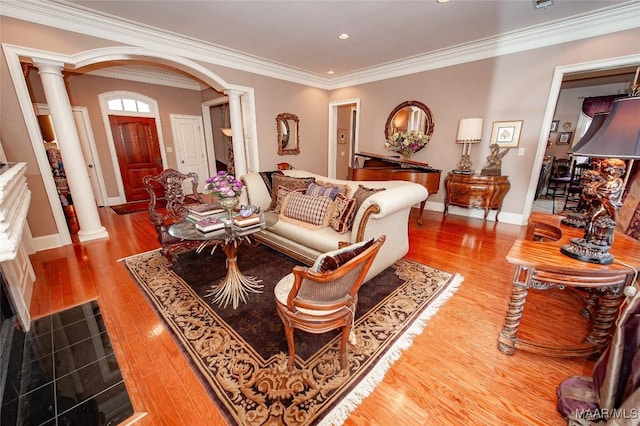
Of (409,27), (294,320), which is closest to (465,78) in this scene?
(409,27)

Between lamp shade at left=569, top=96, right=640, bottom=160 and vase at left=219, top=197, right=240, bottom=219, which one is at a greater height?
lamp shade at left=569, top=96, right=640, bottom=160

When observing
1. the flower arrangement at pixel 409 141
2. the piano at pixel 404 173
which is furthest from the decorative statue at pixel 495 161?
the flower arrangement at pixel 409 141

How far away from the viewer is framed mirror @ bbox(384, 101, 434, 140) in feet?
15.6

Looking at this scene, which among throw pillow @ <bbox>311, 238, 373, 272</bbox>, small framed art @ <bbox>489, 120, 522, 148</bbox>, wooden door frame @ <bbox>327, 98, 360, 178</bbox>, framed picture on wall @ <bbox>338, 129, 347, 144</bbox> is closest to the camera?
throw pillow @ <bbox>311, 238, 373, 272</bbox>

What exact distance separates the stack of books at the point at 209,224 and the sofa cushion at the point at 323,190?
1.09 meters

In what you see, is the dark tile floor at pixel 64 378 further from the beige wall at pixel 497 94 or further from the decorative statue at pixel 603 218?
the beige wall at pixel 497 94

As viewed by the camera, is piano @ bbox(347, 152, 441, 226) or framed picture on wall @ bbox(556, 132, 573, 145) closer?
piano @ bbox(347, 152, 441, 226)

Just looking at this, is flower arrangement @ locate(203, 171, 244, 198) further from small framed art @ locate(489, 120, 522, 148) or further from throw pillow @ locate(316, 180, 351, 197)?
small framed art @ locate(489, 120, 522, 148)

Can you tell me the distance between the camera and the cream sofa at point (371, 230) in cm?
216

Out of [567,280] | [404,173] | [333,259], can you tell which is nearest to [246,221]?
[333,259]

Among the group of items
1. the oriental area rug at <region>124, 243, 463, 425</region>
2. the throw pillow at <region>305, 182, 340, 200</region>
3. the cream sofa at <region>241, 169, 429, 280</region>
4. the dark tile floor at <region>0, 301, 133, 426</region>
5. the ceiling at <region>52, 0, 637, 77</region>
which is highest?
the ceiling at <region>52, 0, 637, 77</region>

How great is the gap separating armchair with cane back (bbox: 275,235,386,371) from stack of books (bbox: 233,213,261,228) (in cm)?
89

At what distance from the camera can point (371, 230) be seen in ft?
7.36

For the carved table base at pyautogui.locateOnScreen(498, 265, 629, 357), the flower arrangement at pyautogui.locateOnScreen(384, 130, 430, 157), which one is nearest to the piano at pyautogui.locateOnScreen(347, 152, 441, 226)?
the flower arrangement at pyautogui.locateOnScreen(384, 130, 430, 157)
